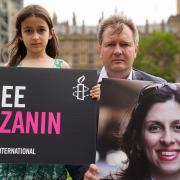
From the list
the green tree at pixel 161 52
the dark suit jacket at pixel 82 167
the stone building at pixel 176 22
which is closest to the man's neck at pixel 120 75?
the dark suit jacket at pixel 82 167

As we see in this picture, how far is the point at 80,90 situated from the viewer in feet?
10.3

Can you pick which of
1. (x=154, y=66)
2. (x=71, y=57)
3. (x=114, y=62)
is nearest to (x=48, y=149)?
(x=114, y=62)

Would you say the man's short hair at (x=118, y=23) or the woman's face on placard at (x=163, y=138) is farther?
the man's short hair at (x=118, y=23)

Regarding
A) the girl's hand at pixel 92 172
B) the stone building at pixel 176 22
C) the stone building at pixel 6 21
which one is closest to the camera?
the girl's hand at pixel 92 172

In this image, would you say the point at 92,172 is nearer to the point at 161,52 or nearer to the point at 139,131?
the point at 139,131

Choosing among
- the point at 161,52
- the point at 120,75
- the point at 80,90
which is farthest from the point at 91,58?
the point at 80,90

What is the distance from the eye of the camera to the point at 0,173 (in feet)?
10.5

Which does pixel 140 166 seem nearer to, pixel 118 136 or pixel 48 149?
pixel 118 136

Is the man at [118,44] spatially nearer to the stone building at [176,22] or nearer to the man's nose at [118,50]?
the man's nose at [118,50]

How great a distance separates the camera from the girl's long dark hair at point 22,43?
10.9ft

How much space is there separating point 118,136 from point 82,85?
410mm

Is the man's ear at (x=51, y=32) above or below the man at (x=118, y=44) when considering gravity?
above

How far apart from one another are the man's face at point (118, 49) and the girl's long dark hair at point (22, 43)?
1.54 feet

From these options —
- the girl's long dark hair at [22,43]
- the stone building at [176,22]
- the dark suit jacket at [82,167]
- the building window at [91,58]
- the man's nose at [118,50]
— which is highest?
the stone building at [176,22]
